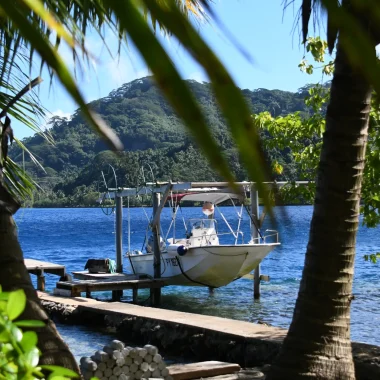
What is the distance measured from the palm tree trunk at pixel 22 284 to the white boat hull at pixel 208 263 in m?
17.6

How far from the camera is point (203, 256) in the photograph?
71.4 feet

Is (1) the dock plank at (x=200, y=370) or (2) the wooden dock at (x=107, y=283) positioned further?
(2) the wooden dock at (x=107, y=283)

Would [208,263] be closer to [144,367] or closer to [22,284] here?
[144,367]

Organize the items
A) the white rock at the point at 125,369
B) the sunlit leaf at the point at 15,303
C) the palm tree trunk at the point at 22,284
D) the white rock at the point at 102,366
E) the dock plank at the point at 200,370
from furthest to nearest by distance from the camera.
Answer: the dock plank at the point at 200,370 < the white rock at the point at 125,369 < the white rock at the point at 102,366 < the palm tree trunk at the point at 22,284 < the sunlit leaf at the point at 15,303

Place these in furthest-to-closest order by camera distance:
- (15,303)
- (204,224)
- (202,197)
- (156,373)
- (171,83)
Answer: (204,224) < (202,197) < (156,373) < (15,303) < (171,83)

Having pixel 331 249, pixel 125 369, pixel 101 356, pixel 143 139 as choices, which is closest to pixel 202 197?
pixel 125 369

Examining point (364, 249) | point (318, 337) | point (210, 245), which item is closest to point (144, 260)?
point (210, 245)

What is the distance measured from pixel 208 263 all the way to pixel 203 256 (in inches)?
11.6

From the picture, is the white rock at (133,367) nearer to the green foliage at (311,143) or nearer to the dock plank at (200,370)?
the dock plank at (200,370)

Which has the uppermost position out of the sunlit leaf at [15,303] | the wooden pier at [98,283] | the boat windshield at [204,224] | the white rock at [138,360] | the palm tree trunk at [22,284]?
the sunlit leaf at [15,303]

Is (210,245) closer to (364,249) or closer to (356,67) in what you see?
(356,67)

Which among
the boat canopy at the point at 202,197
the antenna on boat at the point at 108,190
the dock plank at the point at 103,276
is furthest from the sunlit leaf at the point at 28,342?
the boat canopy at the point at 202,197

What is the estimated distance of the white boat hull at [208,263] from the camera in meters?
21.5

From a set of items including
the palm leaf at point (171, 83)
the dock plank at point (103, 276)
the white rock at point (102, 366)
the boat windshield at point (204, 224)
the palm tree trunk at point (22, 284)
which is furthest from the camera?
the boat windshield at point (204, 224)
